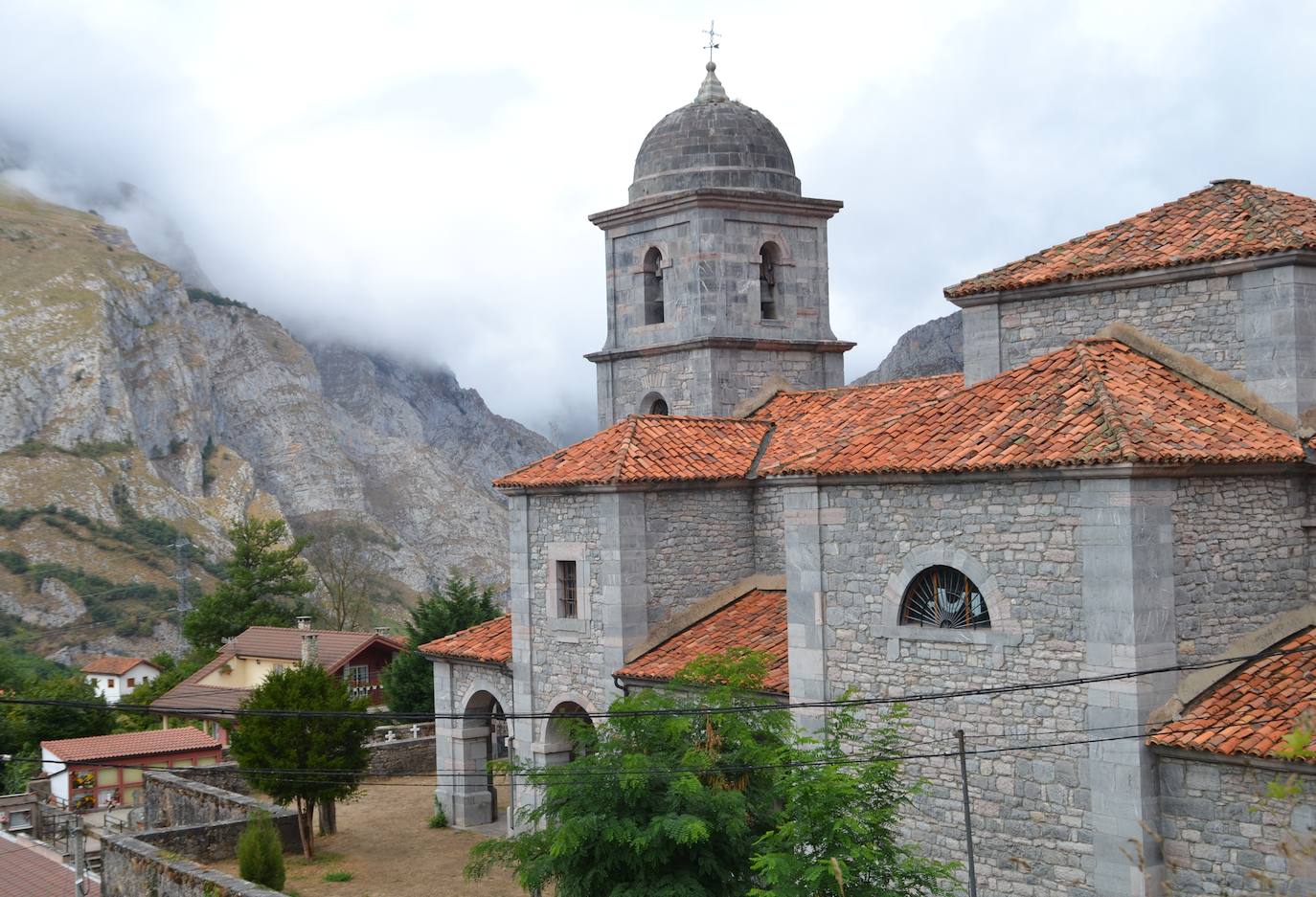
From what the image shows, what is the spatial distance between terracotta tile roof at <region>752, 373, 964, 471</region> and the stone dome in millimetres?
4087

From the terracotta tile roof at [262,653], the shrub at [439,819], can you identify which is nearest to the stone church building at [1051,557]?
the shrub at [439,819]

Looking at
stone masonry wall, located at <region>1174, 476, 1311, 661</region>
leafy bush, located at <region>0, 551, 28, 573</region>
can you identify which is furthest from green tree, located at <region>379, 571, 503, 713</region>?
leafy bush, located at <region>0, 551, 28, 573</region>

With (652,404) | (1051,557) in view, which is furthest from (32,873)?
(1051,557)

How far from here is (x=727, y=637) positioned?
1842 cm

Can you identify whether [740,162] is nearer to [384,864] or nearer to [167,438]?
[384,864]

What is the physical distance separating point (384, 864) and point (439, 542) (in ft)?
354

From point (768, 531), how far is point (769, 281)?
619cm

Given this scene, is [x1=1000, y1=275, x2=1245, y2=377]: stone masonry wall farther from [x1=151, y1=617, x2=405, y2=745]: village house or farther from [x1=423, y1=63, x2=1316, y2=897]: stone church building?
[x1=151, y1=617, x2=405, y2=745]: village house

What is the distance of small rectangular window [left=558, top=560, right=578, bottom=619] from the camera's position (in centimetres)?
2016

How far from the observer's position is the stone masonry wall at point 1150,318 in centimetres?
1451

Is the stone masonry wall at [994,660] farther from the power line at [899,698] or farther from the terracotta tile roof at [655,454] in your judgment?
the terracotta tile roof at [655,454]

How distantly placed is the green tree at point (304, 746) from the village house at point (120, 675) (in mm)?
32436

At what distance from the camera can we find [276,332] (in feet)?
461

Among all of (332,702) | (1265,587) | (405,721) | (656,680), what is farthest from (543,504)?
(405,721)
